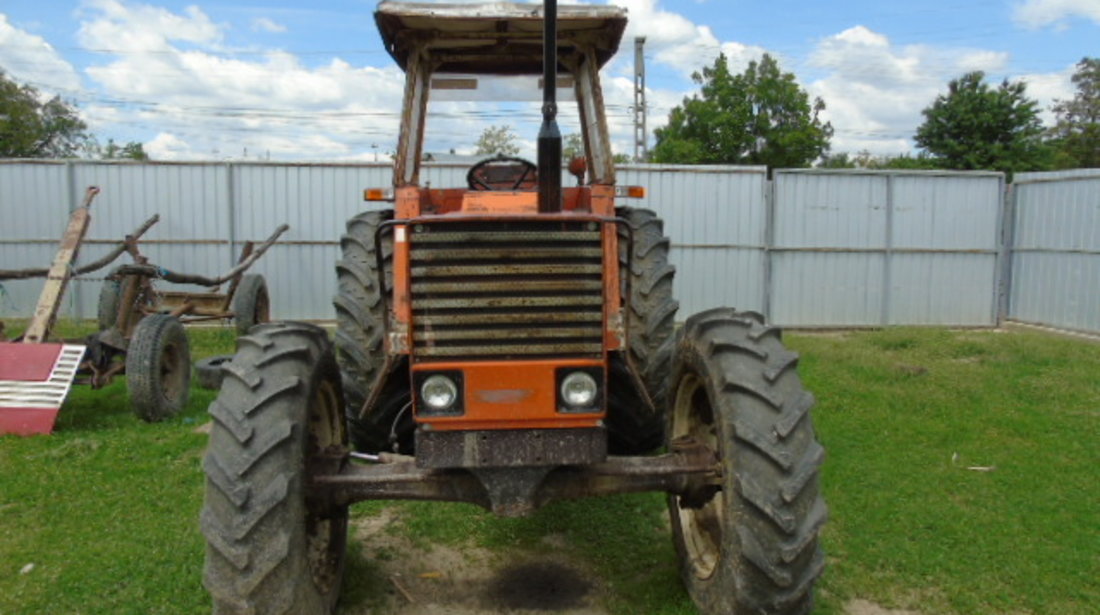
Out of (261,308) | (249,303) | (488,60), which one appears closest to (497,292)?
(488,60)

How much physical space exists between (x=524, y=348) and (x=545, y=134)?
0.88 metres

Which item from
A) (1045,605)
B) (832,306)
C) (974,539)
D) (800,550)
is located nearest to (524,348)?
(800,550)

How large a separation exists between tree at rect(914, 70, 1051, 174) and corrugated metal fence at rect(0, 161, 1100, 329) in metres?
12.9

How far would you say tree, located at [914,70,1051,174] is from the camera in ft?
82.2

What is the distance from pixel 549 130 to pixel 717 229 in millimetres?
10454

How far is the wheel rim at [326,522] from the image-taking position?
365 centimetres

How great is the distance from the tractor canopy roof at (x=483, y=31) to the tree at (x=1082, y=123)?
32.2 m

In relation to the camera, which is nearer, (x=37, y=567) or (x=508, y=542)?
(x=37, y=567)

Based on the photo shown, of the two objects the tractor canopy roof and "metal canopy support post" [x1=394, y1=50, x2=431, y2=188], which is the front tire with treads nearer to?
"metal canopy support post" [x1=394, y1=50, x2=431, y2=188]

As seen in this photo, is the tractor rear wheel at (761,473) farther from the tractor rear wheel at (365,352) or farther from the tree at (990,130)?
the tree at (990,130)

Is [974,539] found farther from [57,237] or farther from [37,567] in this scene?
[57,237]

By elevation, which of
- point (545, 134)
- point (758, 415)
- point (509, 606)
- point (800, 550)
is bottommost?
point (509, 606)

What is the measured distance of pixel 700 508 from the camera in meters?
3.81

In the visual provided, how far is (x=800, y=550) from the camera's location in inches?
118
